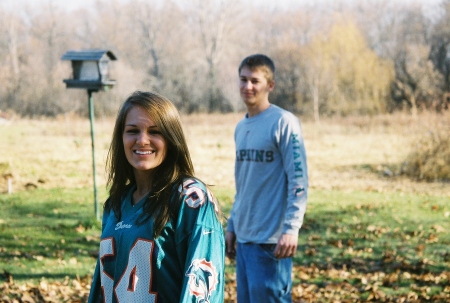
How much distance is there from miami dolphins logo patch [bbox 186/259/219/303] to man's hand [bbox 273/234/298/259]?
1.67 metres

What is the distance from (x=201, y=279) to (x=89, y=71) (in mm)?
8804

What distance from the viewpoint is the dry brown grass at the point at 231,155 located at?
1606cm

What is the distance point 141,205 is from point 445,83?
1865 inches

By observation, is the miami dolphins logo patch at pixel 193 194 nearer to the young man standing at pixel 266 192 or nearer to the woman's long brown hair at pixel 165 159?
the woman's long brown hair at pixel 165 159

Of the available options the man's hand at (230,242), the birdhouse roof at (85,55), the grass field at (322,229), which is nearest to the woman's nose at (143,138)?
the grass field at (322,229)

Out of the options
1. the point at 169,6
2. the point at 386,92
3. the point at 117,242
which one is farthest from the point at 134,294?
the point at 169,6

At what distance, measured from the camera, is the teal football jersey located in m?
1.99

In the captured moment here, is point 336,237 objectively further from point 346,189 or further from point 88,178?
point 88,178

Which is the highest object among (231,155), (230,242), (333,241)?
(230,242)

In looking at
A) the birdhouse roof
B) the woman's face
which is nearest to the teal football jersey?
the woman's face

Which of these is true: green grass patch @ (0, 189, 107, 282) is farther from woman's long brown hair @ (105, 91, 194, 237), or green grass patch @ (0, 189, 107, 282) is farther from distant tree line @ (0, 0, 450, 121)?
distant tree line @ (0, 0, 450, 121)

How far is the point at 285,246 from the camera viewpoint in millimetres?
3648

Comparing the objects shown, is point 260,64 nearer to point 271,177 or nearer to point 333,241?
point 271,177

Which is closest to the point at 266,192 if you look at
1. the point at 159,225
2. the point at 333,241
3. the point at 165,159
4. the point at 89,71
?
the point at 165,159
